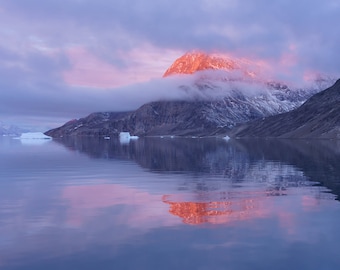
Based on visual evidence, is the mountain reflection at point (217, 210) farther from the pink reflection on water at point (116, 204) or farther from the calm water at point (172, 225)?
the pink reflection on water at point (116, 204)

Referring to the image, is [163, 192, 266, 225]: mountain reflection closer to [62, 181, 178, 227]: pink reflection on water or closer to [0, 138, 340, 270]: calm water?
[0, 138, 340, 270]: calm water

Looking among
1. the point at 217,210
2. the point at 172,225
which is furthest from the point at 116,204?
the point at 172,225

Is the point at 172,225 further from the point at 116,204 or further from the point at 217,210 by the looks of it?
the point at 116,204

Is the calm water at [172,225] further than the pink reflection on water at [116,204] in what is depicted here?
No

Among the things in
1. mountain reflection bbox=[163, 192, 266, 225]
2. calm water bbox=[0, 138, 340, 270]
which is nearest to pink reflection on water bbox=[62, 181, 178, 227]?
calm water bbox=[0, 138, 340, 270]

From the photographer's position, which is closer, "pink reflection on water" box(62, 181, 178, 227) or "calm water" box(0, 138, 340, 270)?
"calm water" box(0, 138, 340, 270)

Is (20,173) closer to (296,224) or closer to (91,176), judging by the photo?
(91,176)

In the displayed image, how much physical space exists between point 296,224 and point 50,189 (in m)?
21.3

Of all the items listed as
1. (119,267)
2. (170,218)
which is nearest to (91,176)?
(170,218)

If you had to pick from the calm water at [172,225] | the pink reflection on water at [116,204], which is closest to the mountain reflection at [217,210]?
the calm water at [172,225]

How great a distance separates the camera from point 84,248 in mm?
17828

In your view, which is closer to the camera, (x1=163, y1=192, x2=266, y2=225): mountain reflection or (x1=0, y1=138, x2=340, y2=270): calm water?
(x1=0, y1=138, x2=340, y2=270): calm water

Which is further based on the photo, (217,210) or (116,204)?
(116,204)

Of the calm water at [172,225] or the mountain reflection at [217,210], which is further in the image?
the mountain reflection at [217,210]
